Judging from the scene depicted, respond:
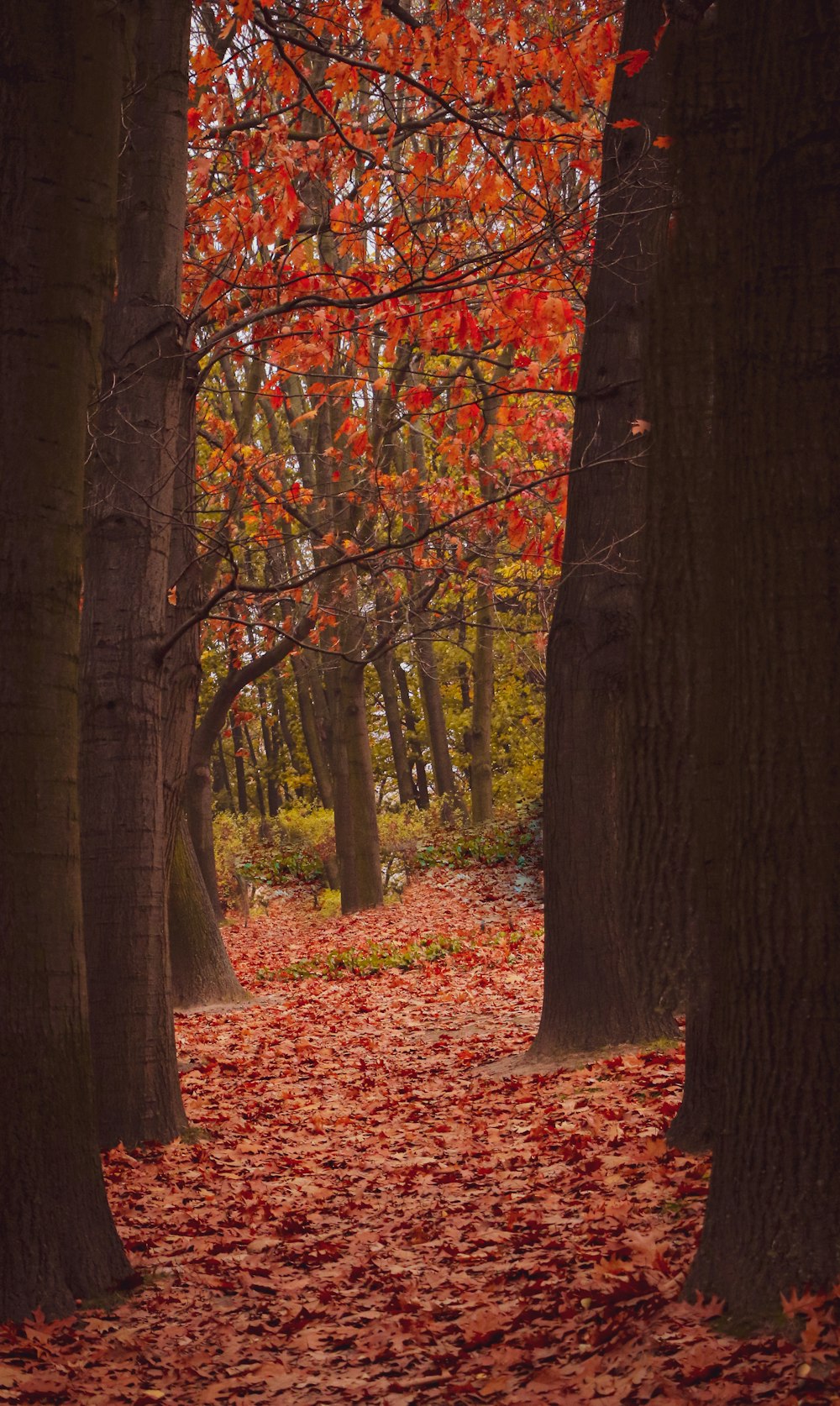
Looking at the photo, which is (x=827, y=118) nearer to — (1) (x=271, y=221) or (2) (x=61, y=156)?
(2) (x=61, y=156)

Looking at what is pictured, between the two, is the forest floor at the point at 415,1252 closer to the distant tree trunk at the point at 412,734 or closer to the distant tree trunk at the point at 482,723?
the distant tree trunk at the point at 482,723

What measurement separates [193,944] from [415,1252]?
7.01 metres

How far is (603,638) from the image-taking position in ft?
24.2

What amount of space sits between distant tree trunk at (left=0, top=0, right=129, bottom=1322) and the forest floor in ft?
1.32

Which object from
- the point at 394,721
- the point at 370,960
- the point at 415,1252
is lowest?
the point at 370,960

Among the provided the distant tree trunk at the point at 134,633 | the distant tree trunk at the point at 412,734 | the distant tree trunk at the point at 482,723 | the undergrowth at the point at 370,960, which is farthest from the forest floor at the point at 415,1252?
the distant tree trunk at the point at 412,734

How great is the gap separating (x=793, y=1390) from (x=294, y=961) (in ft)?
42.4

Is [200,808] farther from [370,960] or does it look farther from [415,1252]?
[415,1252]

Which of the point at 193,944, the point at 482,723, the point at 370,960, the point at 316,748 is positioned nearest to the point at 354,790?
the point at 370,960

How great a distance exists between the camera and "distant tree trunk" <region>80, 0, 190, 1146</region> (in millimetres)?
6395

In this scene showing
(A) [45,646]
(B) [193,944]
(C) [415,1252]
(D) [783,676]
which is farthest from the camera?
(B) [193,944]

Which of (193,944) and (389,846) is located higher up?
→ (389,846)

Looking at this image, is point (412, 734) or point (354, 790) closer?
point (354, 790)

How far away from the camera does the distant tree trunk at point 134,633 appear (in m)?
6.39
